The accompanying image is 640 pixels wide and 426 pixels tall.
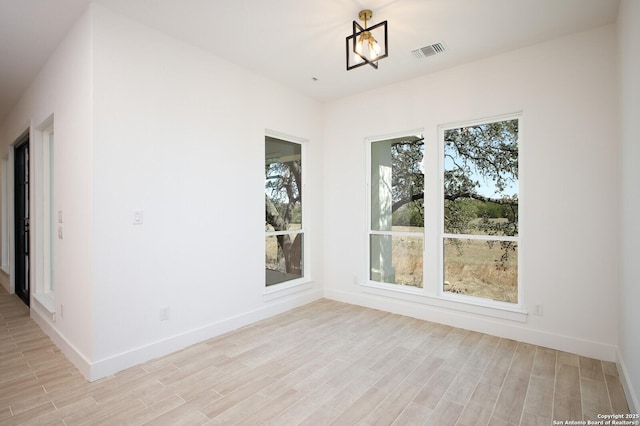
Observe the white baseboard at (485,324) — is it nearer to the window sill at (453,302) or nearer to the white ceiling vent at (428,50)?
the window sill at (453,302)

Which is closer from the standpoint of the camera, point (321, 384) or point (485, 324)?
point (321, 384)

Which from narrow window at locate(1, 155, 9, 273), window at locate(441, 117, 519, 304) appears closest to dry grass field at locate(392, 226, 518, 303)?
window at locate(441, 117, 519, 304)

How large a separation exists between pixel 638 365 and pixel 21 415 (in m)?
3.96

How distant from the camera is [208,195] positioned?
3424 mm

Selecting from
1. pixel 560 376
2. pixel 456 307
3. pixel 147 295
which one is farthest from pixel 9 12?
pixel 560 376

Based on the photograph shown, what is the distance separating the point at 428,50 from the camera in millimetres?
3383

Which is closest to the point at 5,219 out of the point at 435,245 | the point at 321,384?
the point at 321,384

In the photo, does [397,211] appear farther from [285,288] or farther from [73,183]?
[73,183]

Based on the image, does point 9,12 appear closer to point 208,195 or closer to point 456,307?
point 208,195

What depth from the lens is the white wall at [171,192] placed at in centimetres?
268

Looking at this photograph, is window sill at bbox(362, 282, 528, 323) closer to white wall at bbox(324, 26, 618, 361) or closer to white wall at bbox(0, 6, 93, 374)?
white wall at bbox(324, 26, 618, 361)

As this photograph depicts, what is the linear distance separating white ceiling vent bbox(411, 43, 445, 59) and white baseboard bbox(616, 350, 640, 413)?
125 inches

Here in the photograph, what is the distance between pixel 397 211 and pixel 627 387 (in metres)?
2.69

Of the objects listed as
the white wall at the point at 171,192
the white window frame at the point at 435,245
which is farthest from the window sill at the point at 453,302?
the white wall at the point at 171,192
